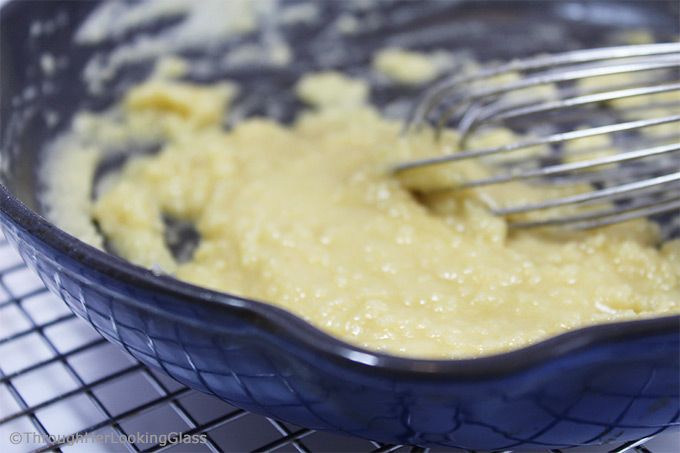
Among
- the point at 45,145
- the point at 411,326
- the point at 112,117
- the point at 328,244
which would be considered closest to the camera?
the point at 411,326

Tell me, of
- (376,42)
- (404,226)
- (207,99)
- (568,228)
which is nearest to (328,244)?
(404,226)

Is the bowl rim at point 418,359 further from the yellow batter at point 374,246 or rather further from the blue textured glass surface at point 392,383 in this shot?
the yellow batter at point 374,246

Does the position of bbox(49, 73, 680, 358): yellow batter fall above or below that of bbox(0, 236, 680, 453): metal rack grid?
above

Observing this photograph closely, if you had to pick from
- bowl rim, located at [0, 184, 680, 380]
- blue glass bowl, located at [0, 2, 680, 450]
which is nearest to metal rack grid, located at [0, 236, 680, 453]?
blue glass bowl, located at [0, 2, 680, 450]

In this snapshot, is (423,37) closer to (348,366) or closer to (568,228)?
(568,228)

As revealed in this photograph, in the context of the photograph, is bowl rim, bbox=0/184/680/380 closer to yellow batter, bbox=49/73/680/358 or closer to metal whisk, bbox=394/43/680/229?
yellow batter, bbox=49/73/680/358
